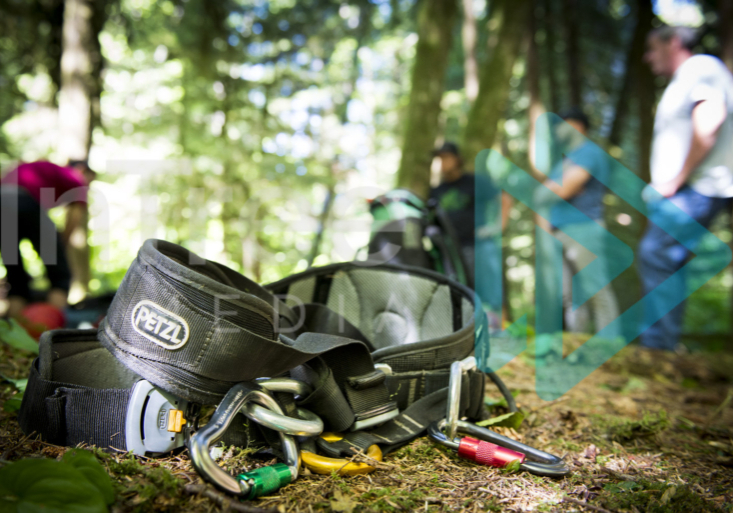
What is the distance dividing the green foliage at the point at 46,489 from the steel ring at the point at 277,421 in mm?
396

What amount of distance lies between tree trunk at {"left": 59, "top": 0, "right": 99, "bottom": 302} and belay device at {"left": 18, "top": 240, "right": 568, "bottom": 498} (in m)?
5.33

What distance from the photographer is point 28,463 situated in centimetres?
94

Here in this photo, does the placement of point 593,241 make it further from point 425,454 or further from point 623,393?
point 425,454

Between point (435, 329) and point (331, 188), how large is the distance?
23.5ft

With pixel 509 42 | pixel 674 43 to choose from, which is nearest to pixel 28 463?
pixel 674 43

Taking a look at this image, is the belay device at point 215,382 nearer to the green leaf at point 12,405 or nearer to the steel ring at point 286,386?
the steel ring at point 286,386

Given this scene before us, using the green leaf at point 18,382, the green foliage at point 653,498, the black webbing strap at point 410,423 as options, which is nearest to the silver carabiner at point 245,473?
the black webbing strap at point 410,423

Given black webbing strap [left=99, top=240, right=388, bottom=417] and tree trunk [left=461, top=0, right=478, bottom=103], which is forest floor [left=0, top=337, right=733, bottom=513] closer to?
black webbing strap [left=99, top=240, right=388, bottom=417]

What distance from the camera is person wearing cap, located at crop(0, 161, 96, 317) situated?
3.88 metres

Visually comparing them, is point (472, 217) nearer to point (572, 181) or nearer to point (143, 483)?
point (572, 181)

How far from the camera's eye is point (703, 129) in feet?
11.1

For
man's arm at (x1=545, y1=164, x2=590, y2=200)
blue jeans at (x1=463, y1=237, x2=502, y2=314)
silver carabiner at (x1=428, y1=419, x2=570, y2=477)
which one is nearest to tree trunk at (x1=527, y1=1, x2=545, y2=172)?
blue jeans at (x1=463, y1=237, x2=502, y2=314)

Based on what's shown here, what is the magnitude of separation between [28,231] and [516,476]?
4.36 metres

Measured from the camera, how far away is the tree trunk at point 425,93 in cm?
560
